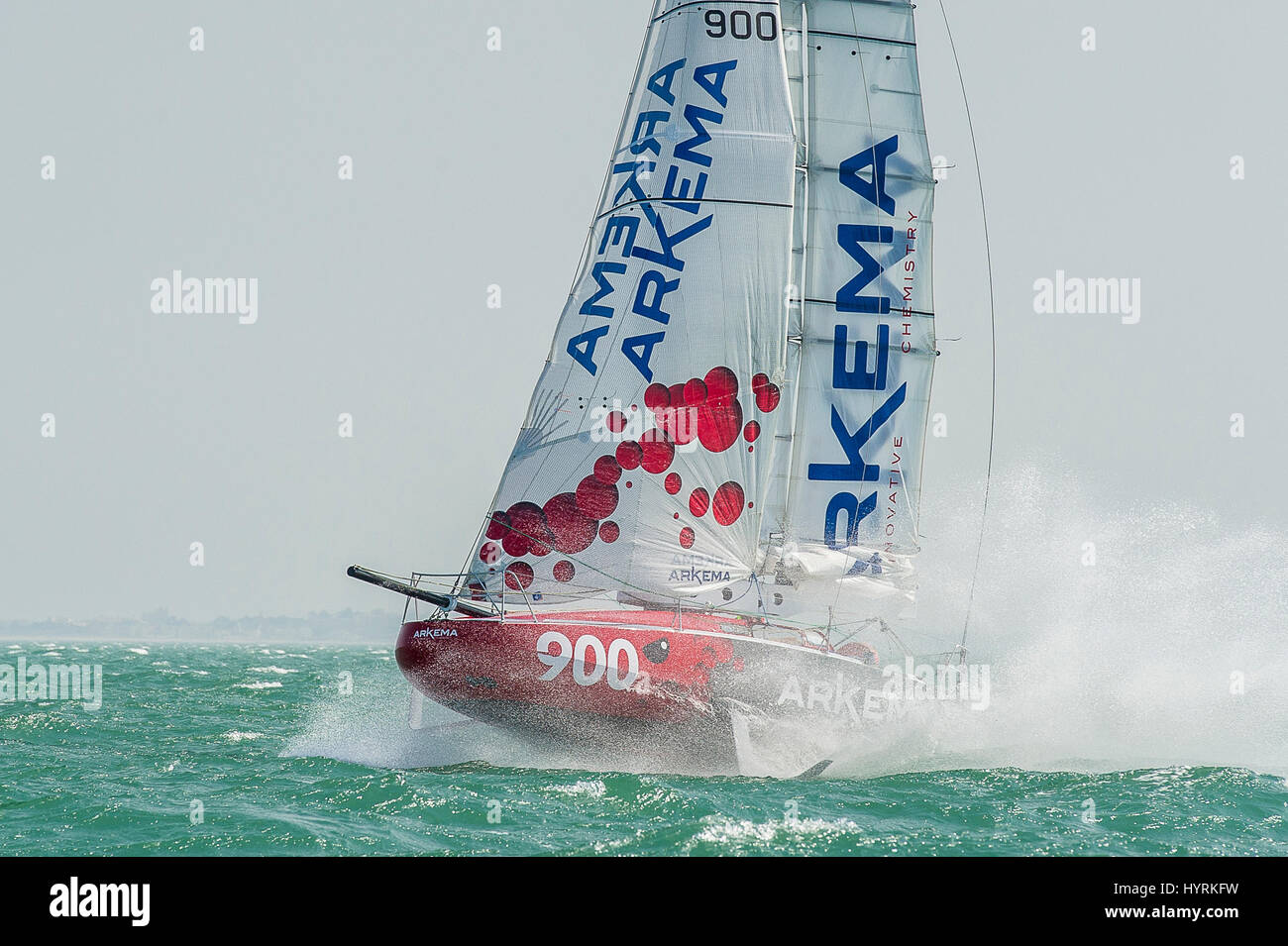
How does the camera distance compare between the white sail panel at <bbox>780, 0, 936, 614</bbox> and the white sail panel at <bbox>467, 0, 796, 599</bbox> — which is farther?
the white sail panel at <bbox>780, 0, 936, 614</bbox>

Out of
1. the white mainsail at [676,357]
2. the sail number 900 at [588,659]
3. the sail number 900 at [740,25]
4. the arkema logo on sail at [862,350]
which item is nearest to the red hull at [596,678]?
the sail number 900 at [588,659]

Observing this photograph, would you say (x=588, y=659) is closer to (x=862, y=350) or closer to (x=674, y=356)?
(x=674, y=356)

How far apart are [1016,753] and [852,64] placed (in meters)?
10.1

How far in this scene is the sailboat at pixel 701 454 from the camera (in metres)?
15.1

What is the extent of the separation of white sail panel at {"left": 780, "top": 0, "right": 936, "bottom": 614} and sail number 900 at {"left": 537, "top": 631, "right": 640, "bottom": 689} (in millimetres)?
5194

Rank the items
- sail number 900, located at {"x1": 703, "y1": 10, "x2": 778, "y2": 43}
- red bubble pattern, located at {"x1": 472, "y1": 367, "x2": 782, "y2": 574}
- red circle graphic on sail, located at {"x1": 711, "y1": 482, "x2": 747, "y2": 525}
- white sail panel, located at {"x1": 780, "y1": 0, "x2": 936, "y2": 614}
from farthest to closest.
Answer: white sail panel, located at {"x1": 780, "y1": 0, "x2": 936, "y2": 614}
sail number 900, located at {"x1": 703, "y1": 10, "x2": 778, "y2": 43}
red circle graphic on sail, located at {"x1": 711, "y1": 482, "x2": 747, "y2": 525}
red bubble pattern, located at {"x1": 472, "y1": 367, "x2": 782, "y2": 574}

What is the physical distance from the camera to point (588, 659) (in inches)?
583

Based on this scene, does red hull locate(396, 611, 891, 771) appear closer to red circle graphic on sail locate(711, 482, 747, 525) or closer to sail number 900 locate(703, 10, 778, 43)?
Answer: red circle graphic on sail locate(711, 482, 747, 525)

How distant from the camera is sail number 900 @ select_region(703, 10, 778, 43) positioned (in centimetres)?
1750

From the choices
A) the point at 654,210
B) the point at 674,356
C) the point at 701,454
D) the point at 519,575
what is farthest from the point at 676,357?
the point at 519,575

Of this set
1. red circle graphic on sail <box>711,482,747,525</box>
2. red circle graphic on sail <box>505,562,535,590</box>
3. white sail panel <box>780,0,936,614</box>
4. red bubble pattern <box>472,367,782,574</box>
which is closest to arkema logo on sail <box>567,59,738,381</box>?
red bubble pattern <box>472,367,782,574</box>
